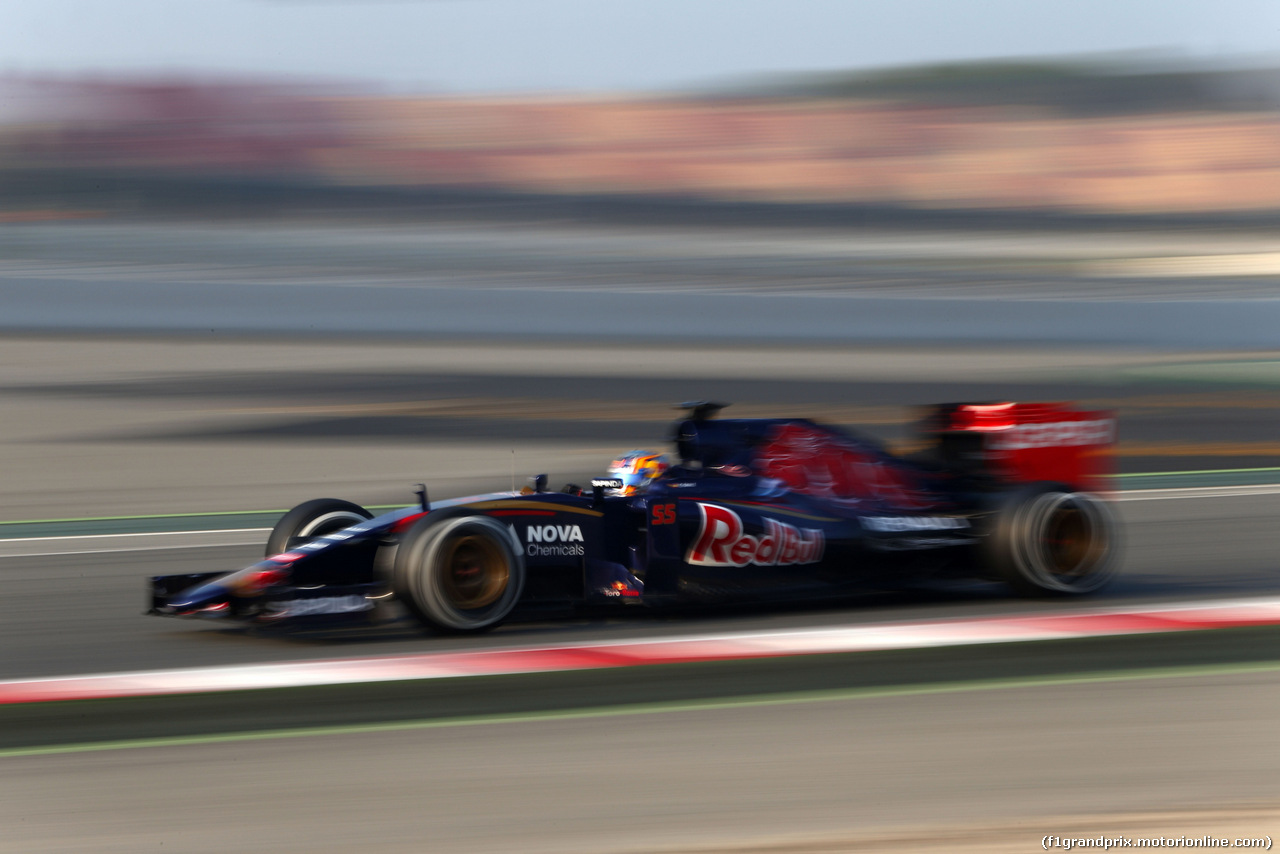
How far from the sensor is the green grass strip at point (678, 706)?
13.1ft

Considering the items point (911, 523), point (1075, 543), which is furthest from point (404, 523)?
point (1075, 543)

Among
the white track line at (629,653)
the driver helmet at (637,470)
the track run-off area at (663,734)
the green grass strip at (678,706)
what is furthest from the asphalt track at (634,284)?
the green grass strip at (678,706)

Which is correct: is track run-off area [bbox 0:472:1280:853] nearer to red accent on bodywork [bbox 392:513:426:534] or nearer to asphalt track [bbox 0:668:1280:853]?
asphalt track [bbox 0:668:1280:853]

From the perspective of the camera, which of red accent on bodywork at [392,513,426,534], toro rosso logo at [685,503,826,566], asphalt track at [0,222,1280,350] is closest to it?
red accent on bodywork at [392,513,426,534]

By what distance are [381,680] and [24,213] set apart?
53.3ft

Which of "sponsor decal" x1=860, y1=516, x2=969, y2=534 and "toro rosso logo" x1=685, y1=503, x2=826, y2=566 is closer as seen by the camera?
"toro rosso logo" x1=685, y1=503, x2=826, y2=566

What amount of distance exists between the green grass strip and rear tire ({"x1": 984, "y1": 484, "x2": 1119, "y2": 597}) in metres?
1.15

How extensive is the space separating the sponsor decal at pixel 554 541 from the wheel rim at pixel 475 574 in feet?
0.52

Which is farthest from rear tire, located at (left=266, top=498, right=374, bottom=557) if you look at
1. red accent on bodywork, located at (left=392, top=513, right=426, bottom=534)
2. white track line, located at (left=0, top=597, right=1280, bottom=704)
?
white track line, located at (left=0, top=597, right=1280, bottom=704)

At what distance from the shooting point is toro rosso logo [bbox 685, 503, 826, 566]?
5.38m

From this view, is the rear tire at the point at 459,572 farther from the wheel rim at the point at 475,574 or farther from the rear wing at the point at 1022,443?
the rear wing at the point at 1022,443

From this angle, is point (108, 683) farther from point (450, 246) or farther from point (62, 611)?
point (450, 246)

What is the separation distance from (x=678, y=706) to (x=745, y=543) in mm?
1236

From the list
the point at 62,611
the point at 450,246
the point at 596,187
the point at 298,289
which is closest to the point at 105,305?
the point at 298,289
